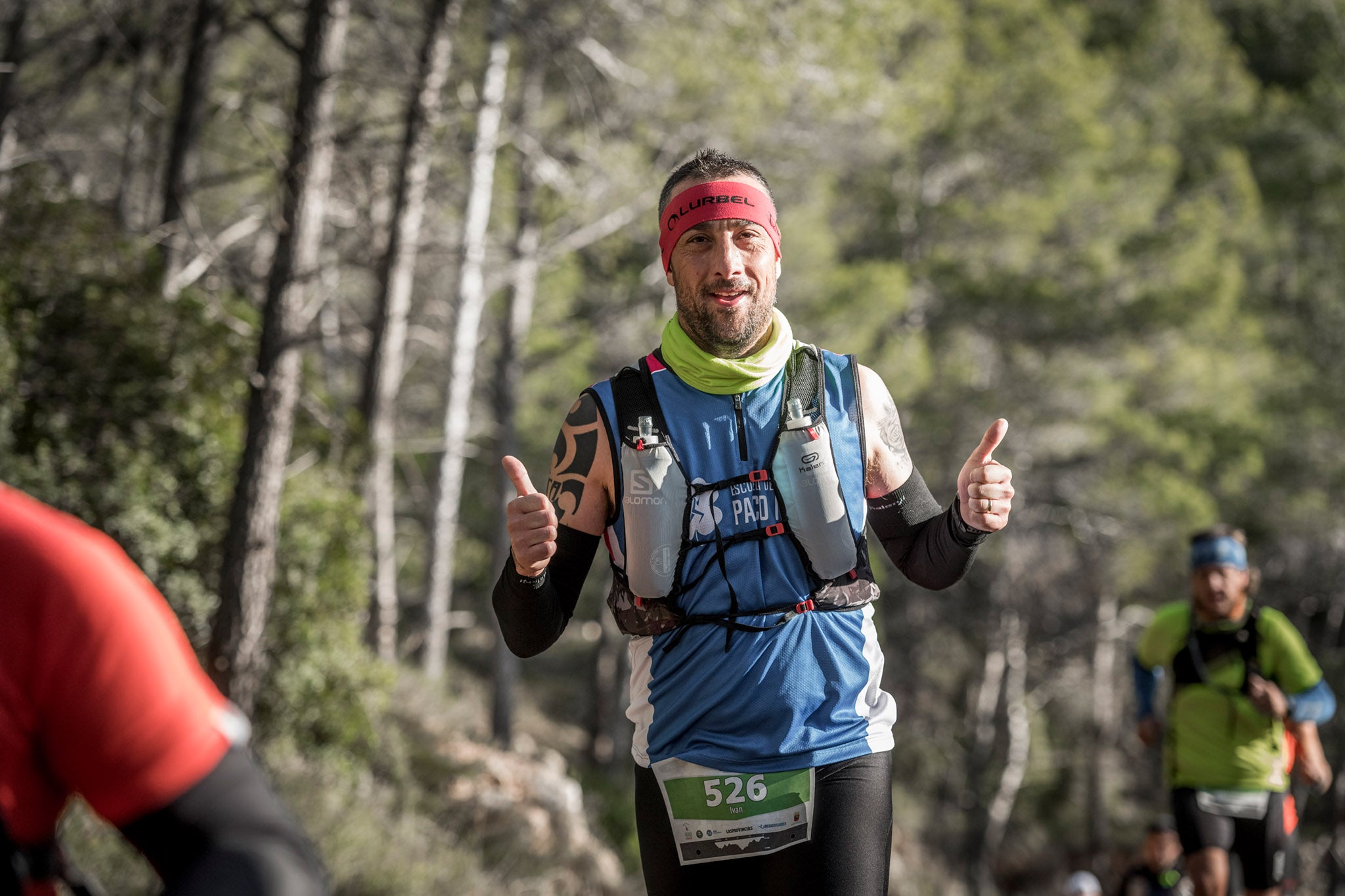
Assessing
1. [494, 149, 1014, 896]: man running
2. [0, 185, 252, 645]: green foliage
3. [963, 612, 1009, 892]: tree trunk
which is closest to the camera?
[494, 149, 1014, 896]: man running

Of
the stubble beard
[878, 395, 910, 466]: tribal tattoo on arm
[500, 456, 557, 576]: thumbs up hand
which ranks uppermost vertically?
the stubble beard

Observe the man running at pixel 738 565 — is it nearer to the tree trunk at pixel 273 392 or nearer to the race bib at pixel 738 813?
the race bib at pixel 738 813

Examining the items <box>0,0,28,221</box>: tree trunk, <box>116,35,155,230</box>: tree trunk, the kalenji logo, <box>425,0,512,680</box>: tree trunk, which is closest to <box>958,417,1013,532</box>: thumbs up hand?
the kalenji logo

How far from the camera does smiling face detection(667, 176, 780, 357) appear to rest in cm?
238

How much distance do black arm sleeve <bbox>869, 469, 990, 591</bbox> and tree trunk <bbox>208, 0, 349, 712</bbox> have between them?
4.68 meters

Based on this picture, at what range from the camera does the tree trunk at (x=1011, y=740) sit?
1984 cm

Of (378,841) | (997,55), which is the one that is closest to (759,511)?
(378,841)

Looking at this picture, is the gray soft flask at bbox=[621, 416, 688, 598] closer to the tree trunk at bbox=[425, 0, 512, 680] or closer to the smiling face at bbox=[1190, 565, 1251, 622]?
the smiling face at bbox=[1190, 565, 1251, 622]

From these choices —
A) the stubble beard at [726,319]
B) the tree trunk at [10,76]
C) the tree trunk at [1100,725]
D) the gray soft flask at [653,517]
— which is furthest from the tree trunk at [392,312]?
the tree trunk at [1100,725]

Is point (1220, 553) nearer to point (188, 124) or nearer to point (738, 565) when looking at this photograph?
point (738, 565)

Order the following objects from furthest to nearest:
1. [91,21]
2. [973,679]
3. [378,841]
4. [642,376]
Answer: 1. [973,679]
2. [91,21]
3. [378,841]
4. [642,376]

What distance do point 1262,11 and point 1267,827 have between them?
32.7m

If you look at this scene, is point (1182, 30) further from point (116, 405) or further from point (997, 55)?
point (116, 405)

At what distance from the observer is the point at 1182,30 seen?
87.4 ft
